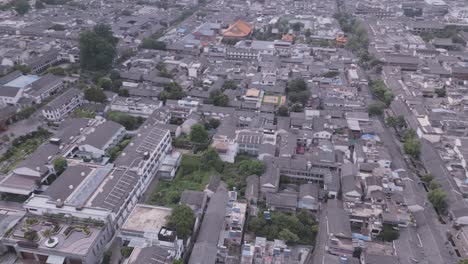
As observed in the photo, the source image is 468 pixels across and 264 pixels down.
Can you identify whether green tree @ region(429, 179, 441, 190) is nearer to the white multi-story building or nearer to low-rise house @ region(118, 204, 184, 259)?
low-rise house @ region(118, 204, 184, 259)

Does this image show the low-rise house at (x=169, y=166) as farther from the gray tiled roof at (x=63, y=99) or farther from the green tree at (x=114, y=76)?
the green tree at (x=114, y=76)

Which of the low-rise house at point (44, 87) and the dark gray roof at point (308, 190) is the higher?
the low-rise house at point (44, 87)

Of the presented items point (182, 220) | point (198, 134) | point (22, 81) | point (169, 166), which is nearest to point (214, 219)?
point (182, 220)

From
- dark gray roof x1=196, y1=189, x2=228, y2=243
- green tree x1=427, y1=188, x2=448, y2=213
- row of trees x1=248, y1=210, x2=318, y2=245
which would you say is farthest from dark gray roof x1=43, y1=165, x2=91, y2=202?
green tree x1=427, y1=188, x2=448, y2=213

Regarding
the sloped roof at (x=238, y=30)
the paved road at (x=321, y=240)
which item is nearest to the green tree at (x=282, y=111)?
the paved road at (x=321, y=240)

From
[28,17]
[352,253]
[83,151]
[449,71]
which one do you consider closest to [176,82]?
[83,151]

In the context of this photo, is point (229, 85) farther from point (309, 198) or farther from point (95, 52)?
point (309, 198)

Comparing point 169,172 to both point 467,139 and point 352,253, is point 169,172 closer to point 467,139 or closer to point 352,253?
point 352,253
